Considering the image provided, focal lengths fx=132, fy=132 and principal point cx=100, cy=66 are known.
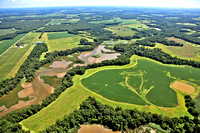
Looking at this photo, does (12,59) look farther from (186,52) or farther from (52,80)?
(186,52)

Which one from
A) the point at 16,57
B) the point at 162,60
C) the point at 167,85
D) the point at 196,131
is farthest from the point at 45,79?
the point at 162,60

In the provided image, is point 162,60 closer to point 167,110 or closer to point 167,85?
point 167,85

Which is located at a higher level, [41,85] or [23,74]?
[23,74]

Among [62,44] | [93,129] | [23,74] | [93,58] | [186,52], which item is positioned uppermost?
[62,44]

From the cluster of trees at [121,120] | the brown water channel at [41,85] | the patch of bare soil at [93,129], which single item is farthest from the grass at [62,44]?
the patch of bare soil at [93,129]

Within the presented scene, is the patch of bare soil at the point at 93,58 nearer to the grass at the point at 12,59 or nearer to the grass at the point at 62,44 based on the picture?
the grass at the point at 62,44

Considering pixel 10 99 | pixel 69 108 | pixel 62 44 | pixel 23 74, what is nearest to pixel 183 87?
pixel 69 108

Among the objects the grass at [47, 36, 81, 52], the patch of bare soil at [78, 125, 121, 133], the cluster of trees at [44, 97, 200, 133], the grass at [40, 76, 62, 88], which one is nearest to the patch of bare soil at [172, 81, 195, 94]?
the cluster of trees at [44, 97, 200, 133]
